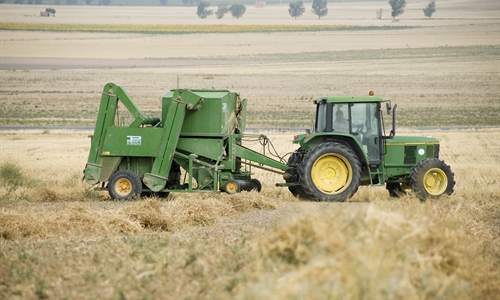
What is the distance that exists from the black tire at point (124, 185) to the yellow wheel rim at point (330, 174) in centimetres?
351

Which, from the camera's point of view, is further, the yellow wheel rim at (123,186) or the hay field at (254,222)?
the yellow wheel rim at (123,186)

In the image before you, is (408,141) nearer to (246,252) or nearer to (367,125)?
(367,125)

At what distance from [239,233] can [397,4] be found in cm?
13153

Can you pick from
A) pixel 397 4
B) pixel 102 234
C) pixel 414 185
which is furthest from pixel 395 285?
pixel 397 4

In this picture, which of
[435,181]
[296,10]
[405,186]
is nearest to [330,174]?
[405,186]

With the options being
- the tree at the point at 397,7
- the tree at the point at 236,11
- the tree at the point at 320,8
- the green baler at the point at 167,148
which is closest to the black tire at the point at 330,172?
the green baler at the point at 167,148

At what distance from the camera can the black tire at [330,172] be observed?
1513cm

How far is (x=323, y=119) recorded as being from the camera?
618 inches

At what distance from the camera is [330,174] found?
15.4 meters

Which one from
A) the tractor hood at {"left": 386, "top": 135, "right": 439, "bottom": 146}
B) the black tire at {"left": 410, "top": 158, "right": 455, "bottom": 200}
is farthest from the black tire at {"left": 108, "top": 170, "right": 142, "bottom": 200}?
the black tire at {"left": 410, "top": 158, "right": 455, "bottom": 200}

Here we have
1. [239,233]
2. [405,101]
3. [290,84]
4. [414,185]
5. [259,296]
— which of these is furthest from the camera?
[290,84]

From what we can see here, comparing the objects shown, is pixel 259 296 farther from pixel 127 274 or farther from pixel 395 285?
pixel 127 274

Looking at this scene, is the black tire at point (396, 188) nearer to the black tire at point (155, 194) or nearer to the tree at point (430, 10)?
the black tire at point (155, 194)

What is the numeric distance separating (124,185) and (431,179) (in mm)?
6200
